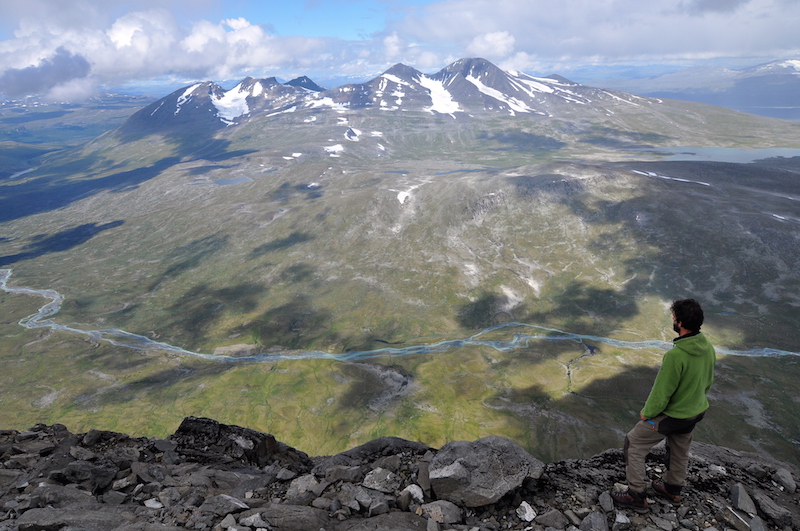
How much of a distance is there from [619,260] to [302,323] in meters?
153

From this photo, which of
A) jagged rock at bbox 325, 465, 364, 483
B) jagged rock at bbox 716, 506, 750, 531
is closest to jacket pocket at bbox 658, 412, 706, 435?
jagged rock at bbox 716, 506, 750, 531

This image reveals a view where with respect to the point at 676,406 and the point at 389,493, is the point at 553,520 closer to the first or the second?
the point at 676,406

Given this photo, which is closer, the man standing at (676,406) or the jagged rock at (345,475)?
the man standing at (676,406)

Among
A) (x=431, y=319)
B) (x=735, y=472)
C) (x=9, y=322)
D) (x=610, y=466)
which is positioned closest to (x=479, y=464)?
(x=610, y=466)

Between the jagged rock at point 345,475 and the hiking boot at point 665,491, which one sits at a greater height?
the hiking boot at point 665,491

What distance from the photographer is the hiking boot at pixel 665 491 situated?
603 inches

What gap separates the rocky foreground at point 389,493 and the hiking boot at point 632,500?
28 centimetres

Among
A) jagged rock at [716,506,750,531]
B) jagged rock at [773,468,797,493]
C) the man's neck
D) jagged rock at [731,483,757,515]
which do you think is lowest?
jagged rock at [773,468,797,493]

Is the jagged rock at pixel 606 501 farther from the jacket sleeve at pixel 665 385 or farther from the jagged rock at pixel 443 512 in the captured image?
the jagged rock at pixel 443 512

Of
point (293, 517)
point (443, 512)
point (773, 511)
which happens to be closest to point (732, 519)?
point (773, 511)

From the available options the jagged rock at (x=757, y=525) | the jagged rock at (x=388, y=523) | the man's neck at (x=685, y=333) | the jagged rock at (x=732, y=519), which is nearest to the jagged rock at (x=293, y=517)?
the jagged rock at (x=388, y=523)

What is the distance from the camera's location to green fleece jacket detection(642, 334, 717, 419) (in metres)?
14.2

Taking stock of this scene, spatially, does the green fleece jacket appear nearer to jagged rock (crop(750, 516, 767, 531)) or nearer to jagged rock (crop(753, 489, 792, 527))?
jagged rock (crop(750, 516, 767, 531))

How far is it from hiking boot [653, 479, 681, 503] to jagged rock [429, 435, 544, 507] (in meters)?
4.40
